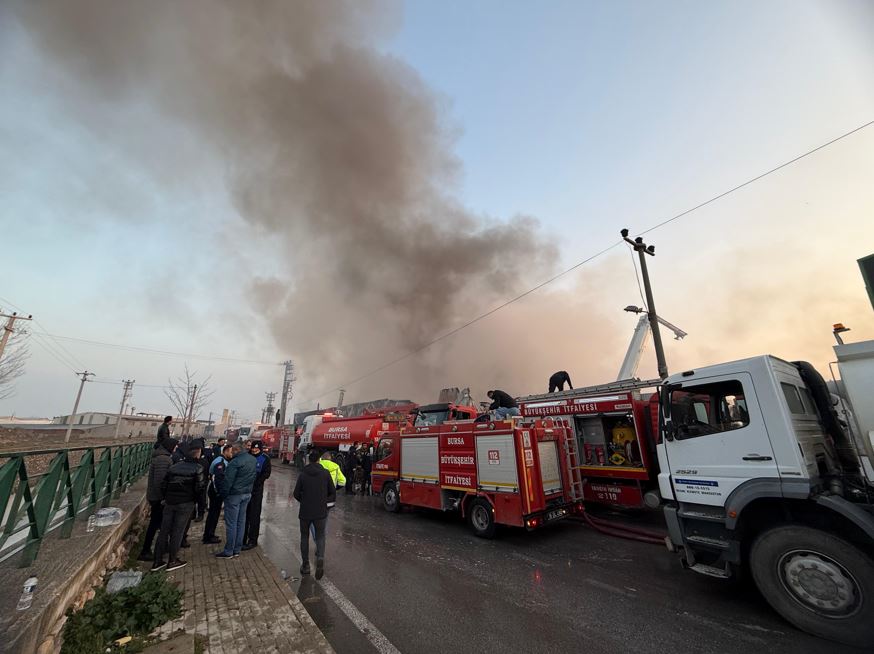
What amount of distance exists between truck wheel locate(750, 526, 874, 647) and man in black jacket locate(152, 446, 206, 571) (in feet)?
24.7

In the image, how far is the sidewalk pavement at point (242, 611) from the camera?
3434 mm

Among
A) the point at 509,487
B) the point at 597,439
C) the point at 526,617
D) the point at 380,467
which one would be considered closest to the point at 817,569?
the point at 526,617

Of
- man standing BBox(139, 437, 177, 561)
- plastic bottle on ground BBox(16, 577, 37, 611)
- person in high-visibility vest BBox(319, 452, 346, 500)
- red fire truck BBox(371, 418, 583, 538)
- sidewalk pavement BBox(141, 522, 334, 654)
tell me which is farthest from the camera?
red fire truck BBox(371, 418, 583, 538)

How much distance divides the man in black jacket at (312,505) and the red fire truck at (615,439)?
5924 mm

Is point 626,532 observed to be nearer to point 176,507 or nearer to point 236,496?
point 236,496

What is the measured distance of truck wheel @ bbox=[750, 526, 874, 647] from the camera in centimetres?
354

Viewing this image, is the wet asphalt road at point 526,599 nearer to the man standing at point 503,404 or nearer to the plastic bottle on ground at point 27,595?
the plastic bottle on ground at point 27,595

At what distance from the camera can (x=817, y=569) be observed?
3803 millimetres

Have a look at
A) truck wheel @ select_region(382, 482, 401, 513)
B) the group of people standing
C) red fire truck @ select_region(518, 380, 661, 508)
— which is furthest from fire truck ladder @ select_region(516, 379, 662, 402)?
the group of people standing

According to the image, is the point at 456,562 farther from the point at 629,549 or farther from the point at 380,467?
the point at 380,467

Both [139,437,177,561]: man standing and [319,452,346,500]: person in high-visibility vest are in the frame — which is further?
[319,452,346,500]: person in high-visibility vest

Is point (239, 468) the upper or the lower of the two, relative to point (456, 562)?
upper

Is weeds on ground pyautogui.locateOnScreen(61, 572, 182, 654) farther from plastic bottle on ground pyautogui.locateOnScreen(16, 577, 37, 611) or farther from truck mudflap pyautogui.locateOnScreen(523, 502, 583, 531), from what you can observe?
truck mudflap pyautogui.locateOnScreen(523, 502, 583, 531)

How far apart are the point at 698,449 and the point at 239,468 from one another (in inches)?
273
